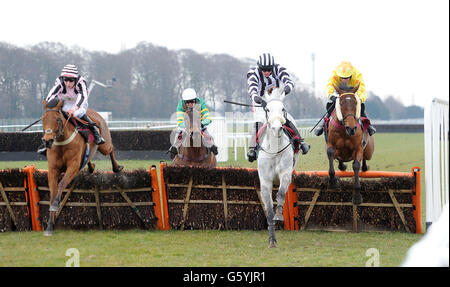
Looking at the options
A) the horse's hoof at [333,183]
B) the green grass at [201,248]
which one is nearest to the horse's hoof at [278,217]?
the green grass at [201,248]

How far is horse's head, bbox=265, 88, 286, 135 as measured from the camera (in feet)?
22.4

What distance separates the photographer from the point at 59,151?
27.3 feet

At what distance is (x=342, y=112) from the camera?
8.48m

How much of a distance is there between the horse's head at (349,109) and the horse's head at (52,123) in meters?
3.85

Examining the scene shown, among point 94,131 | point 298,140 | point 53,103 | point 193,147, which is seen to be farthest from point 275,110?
point 94,131

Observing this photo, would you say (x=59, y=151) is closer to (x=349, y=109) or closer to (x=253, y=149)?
(x=253, y=149)

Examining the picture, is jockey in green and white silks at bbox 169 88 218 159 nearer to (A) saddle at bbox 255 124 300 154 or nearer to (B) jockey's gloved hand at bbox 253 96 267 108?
(A) saddle at bbox 255 124 300 154

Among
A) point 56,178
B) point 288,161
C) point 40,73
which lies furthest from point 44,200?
point 40,73

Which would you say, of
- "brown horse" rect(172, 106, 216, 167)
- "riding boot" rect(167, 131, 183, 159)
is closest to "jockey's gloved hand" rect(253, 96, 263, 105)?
"brown horse" rect(172, 106, 216, 167)

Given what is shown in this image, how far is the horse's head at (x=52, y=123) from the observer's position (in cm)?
778

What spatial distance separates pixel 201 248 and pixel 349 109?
2.93 meters

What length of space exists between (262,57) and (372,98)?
57306 mm

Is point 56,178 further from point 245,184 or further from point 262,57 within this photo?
point 262,57

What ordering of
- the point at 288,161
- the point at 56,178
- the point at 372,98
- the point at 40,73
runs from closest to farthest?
the point at 288,161, the point at 56,178, the point at 40,73, the point at 372,98
